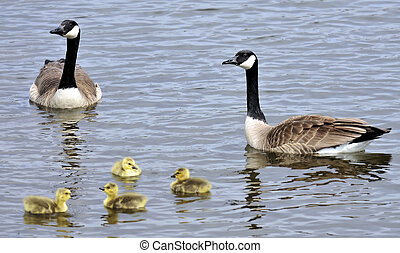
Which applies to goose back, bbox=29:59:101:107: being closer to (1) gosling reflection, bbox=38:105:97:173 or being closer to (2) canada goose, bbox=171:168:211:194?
(1) gosling reflection, bbox=38:105:97:173

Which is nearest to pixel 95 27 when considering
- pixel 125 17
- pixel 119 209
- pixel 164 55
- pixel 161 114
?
pixel 125 17

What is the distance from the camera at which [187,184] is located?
11.2 metres

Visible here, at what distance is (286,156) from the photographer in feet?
43.8

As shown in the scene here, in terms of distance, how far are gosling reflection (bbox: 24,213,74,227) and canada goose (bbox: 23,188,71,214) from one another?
5 cm

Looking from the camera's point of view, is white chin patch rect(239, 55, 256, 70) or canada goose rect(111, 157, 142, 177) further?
white chin patch rect(239, 55, 256, 70)

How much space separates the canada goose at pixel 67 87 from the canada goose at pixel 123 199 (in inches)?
232

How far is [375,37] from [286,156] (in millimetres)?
7530

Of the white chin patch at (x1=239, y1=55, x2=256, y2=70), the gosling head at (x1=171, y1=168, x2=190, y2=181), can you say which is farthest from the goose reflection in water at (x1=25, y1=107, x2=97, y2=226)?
the white chin patch at (x1=239, y1=55, x2=256, y2=70)

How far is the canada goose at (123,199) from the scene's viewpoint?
34.9 feet

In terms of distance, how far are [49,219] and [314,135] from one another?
4.60 m

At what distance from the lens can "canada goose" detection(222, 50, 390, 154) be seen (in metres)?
13.0

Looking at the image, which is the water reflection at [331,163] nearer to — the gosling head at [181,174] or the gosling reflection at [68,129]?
the gosling head at [181,174]

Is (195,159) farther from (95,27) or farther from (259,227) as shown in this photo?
(95,27)

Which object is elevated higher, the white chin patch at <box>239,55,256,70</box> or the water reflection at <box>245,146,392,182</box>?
the white chin patch at <box>239,55,256,70</box>
